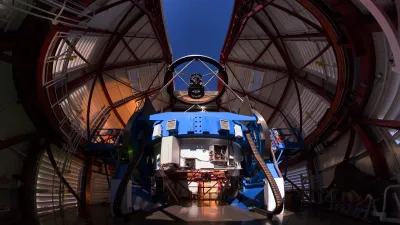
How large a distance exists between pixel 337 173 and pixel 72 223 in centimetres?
921

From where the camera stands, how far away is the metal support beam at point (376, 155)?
7980 millimetres

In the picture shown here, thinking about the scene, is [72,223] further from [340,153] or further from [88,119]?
[340,153]

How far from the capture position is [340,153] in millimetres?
10883

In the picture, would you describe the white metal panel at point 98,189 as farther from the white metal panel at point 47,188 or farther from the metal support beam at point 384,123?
the metal support beam at point 384,123

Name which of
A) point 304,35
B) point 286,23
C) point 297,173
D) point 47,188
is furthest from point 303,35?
point 47,188

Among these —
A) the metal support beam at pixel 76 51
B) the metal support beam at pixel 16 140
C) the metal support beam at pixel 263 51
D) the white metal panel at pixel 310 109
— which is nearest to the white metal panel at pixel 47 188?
the metal support beam at pixel 16 140

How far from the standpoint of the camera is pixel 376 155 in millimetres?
8297

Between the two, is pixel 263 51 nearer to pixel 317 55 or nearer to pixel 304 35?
pixel 304 35

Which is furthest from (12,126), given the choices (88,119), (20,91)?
(88,119)

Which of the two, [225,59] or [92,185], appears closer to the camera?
[92,185]

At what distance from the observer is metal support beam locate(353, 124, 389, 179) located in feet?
26.2

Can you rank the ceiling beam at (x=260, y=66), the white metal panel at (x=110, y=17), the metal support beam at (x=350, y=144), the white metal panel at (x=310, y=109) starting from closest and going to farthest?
1. the metal support beam at (x=350, y=144)
2. the white metal panel at (x=110, y=17)
3. the white metal panel at (x=310, y=109)
4. the ceiling beam at (x=260, y=66)

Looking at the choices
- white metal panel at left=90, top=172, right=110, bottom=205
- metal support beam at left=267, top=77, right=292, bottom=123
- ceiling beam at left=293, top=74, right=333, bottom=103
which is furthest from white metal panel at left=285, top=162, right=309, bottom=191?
white metal panel at left=90, top=172, right=110, bottom=205

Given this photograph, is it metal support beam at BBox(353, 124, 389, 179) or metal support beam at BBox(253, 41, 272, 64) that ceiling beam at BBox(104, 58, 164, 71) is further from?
metal support beam at BBox(353, 124, 389, 179)
